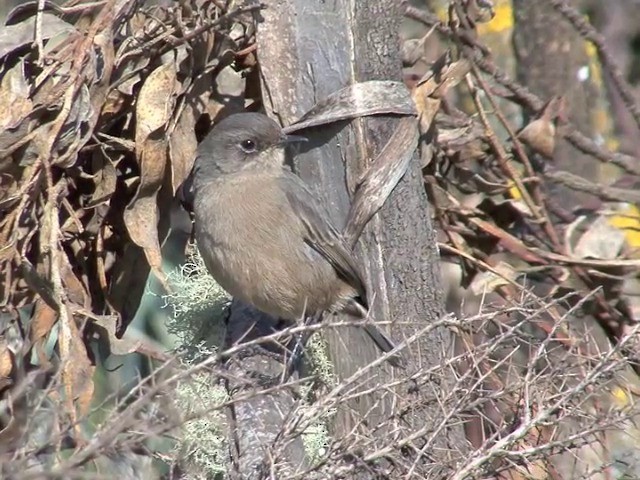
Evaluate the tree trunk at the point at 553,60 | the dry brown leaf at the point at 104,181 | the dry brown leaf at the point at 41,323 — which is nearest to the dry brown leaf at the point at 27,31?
the dry brown leaf at the point at 104,181

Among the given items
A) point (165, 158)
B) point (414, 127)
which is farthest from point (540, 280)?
point (165, 158)

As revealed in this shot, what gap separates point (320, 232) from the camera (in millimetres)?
4895

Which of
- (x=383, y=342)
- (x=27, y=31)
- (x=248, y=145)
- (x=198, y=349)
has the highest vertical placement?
(x=27, y=31)

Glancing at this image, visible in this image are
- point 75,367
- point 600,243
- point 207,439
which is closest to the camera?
point 75,367

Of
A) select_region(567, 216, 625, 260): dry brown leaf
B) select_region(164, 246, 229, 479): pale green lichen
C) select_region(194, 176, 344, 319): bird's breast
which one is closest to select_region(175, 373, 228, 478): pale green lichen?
select_region(164, 246, 229, 479): pale green lichen

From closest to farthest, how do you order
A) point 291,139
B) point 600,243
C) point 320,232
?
point 291,139 → point 320,232 → point 600,243

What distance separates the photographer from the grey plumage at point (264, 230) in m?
4.79

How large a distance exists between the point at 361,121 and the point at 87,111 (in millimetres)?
996

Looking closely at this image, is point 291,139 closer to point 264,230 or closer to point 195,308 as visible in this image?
point 264,230

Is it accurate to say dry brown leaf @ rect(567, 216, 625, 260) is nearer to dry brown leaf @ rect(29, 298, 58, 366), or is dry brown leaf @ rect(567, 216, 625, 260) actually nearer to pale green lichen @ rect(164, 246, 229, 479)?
pale green lichen @ rect(164, 246, 229, 479)

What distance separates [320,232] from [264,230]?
0.28m

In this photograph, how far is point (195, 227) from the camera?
16.4 feet

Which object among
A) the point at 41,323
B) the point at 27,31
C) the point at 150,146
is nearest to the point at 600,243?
the point at 150,146

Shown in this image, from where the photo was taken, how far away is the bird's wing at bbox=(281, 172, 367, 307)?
15.2ft
